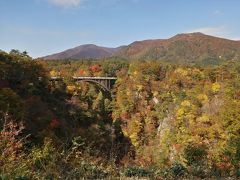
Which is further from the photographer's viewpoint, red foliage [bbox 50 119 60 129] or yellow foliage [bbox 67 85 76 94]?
yellow foliage [bbox 67 85 76 94]

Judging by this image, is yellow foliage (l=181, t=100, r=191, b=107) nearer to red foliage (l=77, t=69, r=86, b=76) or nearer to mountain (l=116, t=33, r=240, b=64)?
red foliage (l=77, t=69, r=86, b=76)

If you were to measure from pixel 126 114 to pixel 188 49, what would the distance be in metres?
56.2

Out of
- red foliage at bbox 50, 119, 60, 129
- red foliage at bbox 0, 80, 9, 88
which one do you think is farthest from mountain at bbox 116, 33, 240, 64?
red foliage at bbox 50, 119, 60, 129

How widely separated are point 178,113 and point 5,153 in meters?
35.0

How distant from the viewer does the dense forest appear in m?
5.03

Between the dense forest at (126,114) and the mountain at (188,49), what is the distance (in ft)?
124

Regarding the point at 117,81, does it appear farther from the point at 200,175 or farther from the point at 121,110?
the point at 200,175

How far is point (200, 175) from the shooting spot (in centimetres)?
517

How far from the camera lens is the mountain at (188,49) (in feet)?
297

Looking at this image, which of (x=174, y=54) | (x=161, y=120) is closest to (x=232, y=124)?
(x=161, y=120)

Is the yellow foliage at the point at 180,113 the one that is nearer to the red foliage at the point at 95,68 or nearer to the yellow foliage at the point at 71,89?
the yellow foliage at the point at 71,89

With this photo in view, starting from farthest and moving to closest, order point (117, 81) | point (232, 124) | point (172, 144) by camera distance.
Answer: point (117, 81), point (172, 144), point (232, 124)

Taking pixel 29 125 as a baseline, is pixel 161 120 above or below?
below

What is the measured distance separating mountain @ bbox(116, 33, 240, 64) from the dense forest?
37818 mm
